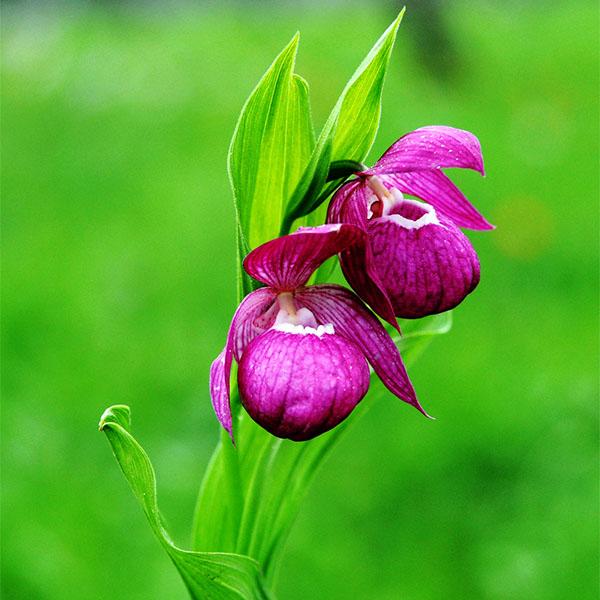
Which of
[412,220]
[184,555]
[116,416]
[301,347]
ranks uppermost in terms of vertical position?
[412,220]

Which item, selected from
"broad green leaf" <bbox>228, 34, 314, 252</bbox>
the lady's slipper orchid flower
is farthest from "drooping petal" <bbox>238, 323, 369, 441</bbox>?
"broad green leaf" <bbox>228, 34, 314, 252</bbox>

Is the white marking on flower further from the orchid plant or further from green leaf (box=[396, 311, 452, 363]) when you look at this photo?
green leaf (box=[396, 311, 452, 363])

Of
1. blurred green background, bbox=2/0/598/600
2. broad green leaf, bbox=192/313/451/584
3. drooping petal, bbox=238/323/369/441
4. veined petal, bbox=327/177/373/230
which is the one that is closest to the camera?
drooping petal, bbox=238/323/369/441

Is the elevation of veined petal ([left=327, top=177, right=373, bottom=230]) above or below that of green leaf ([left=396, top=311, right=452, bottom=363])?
above

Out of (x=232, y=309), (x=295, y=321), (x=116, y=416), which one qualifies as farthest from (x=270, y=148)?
(x=232, y=309)

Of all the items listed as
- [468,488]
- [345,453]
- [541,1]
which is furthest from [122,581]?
[541,1]

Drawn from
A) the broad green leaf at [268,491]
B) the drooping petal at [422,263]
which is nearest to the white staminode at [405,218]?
the drooping petal at [422,263]

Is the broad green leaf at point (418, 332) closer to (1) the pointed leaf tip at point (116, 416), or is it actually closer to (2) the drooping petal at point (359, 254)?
(2) the drooping petal at point (359, 254)

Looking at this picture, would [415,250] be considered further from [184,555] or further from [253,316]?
[184,555]
